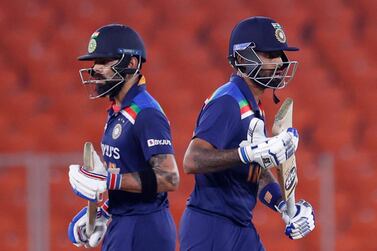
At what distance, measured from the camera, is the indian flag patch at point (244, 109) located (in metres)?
4.10

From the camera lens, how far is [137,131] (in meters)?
4.14

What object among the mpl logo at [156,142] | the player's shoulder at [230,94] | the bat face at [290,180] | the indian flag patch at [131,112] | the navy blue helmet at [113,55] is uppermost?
the navy blue helmet at [113,55]

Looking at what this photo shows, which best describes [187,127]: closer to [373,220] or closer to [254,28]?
[373,220]

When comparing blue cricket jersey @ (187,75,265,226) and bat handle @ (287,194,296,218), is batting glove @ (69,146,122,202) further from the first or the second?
bat handle @ (287,194,296,218)

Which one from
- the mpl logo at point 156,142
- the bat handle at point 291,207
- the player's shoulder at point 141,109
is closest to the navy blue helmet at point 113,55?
the player's shoulder at point 141,109

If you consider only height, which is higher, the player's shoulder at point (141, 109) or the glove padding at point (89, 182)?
the player's shoulder at point (141, 109)

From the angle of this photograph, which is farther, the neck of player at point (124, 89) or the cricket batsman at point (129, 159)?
the neck of player at point (124, 89)

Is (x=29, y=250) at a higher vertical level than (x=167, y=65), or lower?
lower

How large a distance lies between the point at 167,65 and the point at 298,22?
44.5 inches

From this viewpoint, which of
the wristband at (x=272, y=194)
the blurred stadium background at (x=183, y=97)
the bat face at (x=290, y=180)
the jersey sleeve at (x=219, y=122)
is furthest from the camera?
the blurred stadium background at (x=183, y=97)

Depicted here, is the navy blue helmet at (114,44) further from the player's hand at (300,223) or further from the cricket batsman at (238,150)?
the player's hand at (300,223)

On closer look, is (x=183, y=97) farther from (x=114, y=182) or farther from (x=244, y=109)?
(x=114, y=182)

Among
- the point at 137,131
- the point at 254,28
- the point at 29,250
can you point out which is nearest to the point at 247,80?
the point at 254,28

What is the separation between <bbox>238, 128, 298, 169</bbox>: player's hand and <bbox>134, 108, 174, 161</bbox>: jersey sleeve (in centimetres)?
32
